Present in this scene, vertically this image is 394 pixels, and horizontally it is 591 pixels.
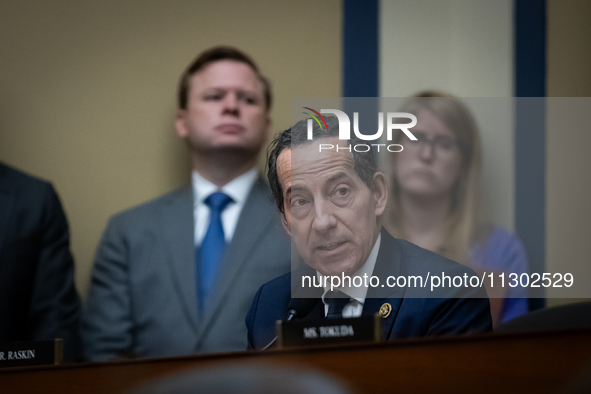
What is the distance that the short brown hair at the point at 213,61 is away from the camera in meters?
1.83

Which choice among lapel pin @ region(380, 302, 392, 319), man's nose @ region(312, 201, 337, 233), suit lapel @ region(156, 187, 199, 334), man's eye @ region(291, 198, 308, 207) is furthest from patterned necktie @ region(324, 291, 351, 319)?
suit lapel @ region(156, 187, 199, 334)

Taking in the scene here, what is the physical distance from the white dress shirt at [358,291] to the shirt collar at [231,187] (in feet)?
1.37

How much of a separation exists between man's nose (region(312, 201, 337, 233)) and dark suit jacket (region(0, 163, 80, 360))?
0.92 meters

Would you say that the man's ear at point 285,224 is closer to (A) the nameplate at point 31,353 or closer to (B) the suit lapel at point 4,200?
(A) the nameplate at point 31,353

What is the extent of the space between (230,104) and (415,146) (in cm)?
73

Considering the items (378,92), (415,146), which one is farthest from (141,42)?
(415,146)

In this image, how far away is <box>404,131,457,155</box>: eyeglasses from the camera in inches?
75.3

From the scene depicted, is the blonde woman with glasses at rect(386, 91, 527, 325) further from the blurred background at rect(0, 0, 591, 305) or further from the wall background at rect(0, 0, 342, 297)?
the wall background at rect(0, 0, 342, 297)

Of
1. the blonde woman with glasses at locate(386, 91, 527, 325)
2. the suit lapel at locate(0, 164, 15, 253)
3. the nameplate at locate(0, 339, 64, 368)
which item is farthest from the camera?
the blonde woman with glasses at locate(386, 91, 527, 325)

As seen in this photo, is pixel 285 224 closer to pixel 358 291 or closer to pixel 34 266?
pixel 358 291

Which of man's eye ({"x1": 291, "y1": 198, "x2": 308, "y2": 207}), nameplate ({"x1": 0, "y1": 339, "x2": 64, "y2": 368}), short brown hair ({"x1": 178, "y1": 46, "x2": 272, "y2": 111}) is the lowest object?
nameplate ({"x1": 0, "y1": 339, "x2": 64, "y2": 368})

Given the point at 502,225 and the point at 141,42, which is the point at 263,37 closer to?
the point at 141,42

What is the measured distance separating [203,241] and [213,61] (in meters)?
0.68

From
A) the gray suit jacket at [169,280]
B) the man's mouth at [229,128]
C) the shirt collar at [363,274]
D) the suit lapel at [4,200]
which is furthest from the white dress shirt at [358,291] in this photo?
the suit lapel at [4,200]
